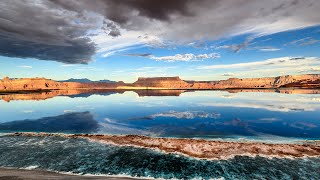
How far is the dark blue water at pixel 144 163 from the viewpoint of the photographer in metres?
14.0

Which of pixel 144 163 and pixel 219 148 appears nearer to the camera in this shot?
pixel 144 163

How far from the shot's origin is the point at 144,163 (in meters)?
15.8

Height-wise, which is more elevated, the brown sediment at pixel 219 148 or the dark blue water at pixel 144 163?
the brown sediment at pixel 219 148

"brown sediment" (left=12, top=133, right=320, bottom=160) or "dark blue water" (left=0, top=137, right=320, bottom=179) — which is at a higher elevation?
"brown sediment" (left=12, top=133, right=320, bottom=160)

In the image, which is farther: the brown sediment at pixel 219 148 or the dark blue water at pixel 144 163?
the brown sediment at pixel 219 148

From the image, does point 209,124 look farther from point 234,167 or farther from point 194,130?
point 234,167

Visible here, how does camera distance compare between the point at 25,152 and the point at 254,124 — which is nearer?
the point at 25,152

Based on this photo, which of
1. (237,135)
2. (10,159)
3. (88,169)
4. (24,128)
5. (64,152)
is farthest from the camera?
(24,128)

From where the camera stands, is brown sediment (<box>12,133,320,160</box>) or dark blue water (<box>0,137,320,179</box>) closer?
dark blue water (<box>0,137,320,179</box>)

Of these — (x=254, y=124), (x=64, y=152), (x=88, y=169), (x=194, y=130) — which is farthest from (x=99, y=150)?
(x=254, y=124)

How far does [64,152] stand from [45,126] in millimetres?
15370

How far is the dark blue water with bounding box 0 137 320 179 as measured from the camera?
551 inches

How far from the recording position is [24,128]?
30141 millimetres

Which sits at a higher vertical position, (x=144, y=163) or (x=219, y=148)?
(x=219, y=148)
